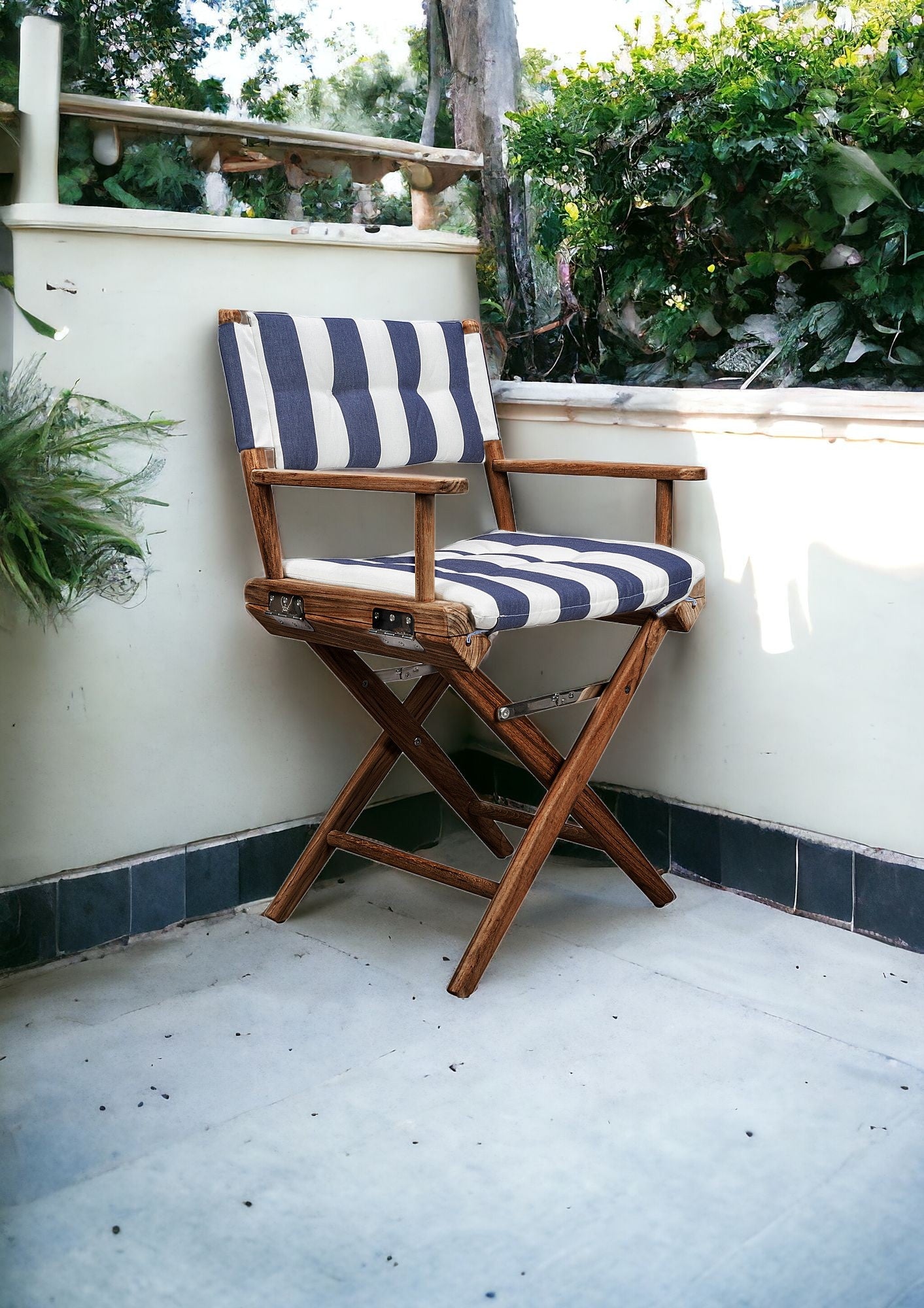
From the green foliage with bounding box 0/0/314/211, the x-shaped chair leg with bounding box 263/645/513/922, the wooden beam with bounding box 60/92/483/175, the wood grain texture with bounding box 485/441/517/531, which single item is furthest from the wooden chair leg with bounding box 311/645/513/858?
the wooden beam with bounding box 60/92/483/175

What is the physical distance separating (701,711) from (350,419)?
3.22ft

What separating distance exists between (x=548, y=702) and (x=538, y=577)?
9.8 inches

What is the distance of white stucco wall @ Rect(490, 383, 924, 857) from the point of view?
7.77ft

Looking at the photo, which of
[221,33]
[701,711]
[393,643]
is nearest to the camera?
[393,643]

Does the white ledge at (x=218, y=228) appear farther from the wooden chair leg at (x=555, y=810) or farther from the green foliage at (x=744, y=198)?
the wooden chair leg at (x=555, y=810)

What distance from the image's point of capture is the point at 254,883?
2.64 metres

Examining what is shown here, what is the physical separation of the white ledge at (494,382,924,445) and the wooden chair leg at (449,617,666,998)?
0.50 m

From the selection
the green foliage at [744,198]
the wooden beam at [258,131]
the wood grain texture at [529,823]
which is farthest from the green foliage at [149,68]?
the wood grain texture at [529,823]

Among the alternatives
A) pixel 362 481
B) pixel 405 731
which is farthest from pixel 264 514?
pixel 405 731

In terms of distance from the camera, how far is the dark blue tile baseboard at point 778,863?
2393mm

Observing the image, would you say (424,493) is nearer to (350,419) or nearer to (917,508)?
(350,419)

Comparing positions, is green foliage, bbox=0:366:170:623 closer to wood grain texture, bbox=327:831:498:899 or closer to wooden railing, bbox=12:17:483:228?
wooden railing, bbox=12:17:483:228

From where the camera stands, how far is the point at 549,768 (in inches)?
91.4

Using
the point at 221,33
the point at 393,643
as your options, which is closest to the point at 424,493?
the point at 393,643
